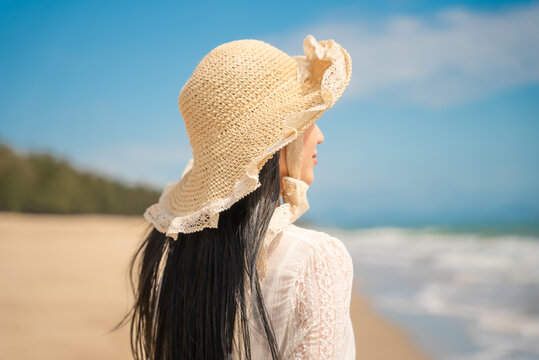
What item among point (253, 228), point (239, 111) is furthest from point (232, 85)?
point (253, 228)

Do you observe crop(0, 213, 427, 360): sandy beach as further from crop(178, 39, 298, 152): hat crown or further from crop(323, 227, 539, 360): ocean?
crop(178, 39, 298, 152): hat crown

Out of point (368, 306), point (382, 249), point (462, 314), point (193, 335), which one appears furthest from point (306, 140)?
point (382, 249)

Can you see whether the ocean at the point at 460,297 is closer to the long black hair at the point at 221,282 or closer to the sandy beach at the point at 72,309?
the sandy beach at the point at 72,309

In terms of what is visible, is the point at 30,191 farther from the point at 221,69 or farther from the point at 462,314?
the point at 221,69

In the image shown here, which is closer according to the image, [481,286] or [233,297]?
[233,297]

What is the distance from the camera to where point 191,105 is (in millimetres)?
1424

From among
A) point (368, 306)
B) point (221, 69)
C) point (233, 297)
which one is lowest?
point (368, 306)

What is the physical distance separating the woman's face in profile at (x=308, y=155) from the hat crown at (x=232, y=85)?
0.15 m

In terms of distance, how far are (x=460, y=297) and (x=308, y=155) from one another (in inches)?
201

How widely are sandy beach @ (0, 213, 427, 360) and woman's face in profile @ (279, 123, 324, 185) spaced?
1.64 meters

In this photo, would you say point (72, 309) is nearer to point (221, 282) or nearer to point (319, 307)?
point (221, 282)

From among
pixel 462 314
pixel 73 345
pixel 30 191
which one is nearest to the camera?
pixel 73 345

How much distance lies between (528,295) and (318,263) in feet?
18.7

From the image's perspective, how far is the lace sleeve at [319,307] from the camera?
1193 millimetres
